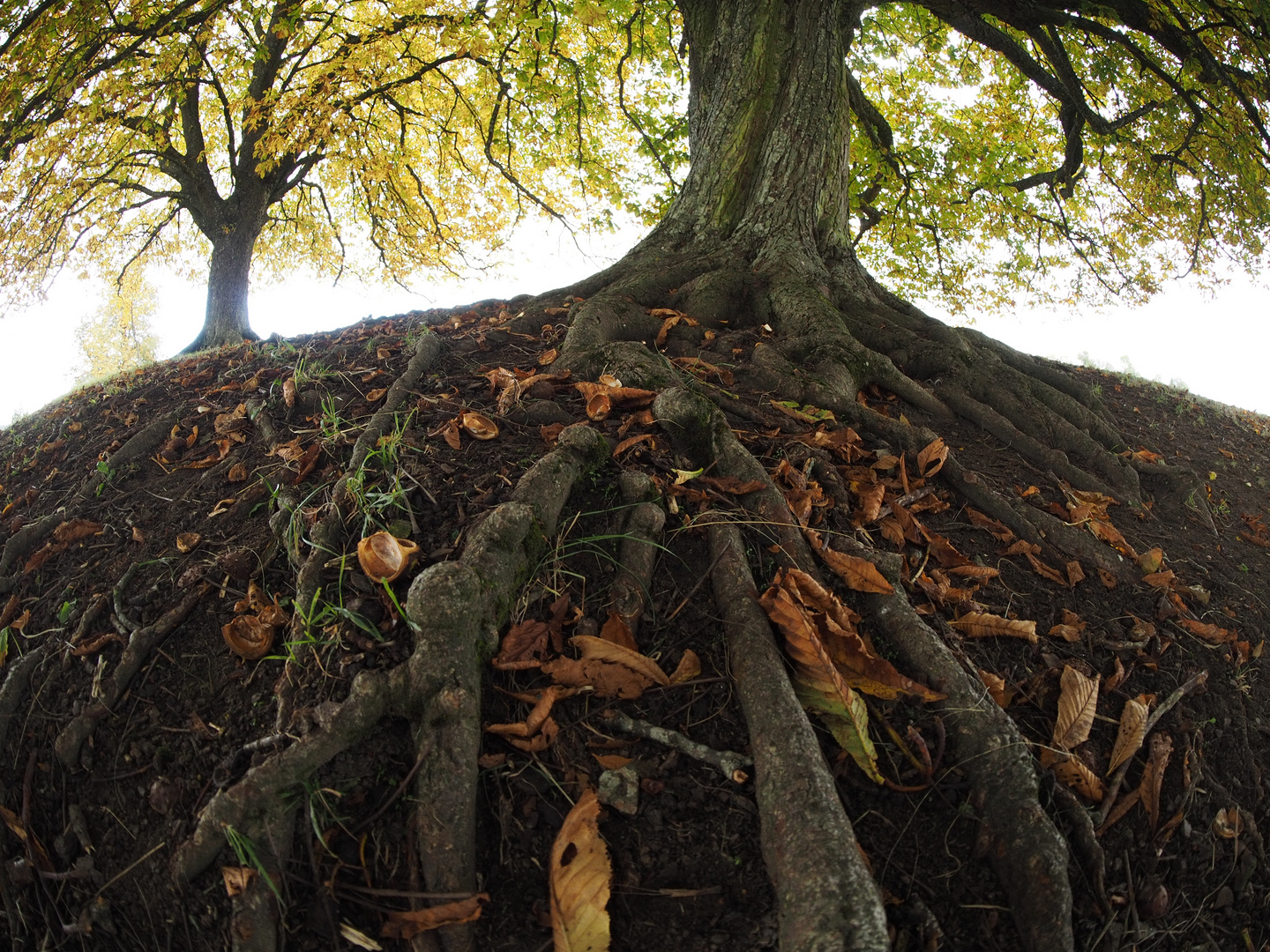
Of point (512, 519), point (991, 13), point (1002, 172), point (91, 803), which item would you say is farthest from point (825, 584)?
point (1002, 172)

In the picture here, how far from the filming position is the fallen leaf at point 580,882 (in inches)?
52.3

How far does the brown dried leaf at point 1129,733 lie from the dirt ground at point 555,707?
0.10 feet

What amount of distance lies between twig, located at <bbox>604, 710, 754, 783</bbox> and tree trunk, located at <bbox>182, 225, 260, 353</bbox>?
32.9ft

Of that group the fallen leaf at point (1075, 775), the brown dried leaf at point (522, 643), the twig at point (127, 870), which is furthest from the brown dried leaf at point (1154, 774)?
the twig at point (127, 870)

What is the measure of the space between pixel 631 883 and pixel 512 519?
3.29 feet

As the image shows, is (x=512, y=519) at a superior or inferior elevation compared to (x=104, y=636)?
superior

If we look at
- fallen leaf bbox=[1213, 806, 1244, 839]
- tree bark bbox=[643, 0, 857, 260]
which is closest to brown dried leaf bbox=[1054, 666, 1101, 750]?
fallen leaf bbox=[1213, 806, 1244, 839]

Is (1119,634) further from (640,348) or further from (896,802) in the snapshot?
(640,348)

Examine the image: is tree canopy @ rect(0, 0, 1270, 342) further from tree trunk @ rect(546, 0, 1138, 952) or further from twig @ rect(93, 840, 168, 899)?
twig @ rect(93, 840, 168, 899)

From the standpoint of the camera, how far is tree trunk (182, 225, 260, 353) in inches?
374

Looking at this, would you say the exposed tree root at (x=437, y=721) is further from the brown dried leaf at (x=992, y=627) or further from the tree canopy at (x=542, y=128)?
the tree canopy at (x=542, y=128)

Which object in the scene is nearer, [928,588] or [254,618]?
[254,618]

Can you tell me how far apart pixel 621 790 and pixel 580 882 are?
0.21 meters

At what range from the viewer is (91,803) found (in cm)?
172
